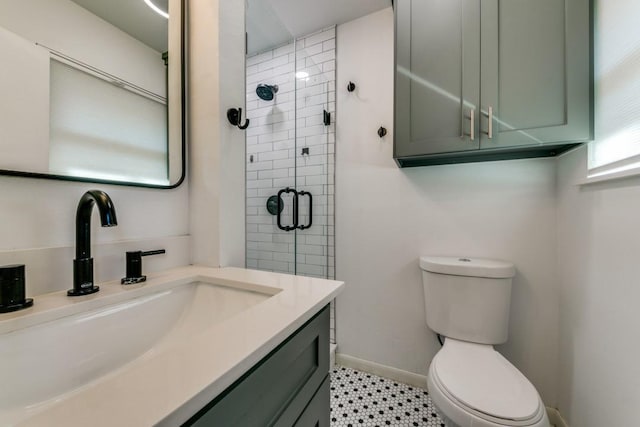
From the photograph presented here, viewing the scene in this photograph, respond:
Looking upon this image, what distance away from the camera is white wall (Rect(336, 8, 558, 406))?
1329mm

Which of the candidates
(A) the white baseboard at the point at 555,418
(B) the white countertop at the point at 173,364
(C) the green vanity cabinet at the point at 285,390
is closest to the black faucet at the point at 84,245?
(B) the white countertop at the point at 173,364

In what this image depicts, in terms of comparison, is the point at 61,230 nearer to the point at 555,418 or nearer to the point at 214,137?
the point at 214,137

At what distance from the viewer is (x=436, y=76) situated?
1.22m

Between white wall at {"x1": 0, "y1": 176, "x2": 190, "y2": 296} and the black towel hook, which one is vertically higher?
the black towel hook

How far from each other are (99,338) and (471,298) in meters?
1.50

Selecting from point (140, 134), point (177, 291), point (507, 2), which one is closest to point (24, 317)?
point (177, 291)

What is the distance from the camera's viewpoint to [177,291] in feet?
2.76

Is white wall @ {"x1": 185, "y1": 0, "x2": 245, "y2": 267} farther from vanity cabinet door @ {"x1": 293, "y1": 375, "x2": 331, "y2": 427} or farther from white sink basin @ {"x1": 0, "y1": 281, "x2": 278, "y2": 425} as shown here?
vanity cabinet door @ {"x1": 293, "y1": 375, "x2": 331, "y2": 427}

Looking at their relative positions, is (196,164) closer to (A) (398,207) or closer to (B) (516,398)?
(A) (398,207)

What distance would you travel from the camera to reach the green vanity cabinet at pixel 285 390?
39 centimetres

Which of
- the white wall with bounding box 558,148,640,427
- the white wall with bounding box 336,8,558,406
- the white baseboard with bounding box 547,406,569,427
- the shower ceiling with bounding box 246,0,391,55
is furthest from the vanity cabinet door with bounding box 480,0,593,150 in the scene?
the white baseboard with bounding box 547,406,569,427

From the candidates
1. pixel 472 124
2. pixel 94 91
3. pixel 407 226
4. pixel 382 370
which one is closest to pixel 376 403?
pixel 382 370

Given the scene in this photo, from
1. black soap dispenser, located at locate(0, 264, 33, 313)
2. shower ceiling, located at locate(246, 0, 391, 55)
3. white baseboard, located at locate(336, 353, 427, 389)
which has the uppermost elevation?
shower ceiling, located at locate(246, 0, 391, 55)

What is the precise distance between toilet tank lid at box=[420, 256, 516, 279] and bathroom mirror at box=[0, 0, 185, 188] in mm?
1332
